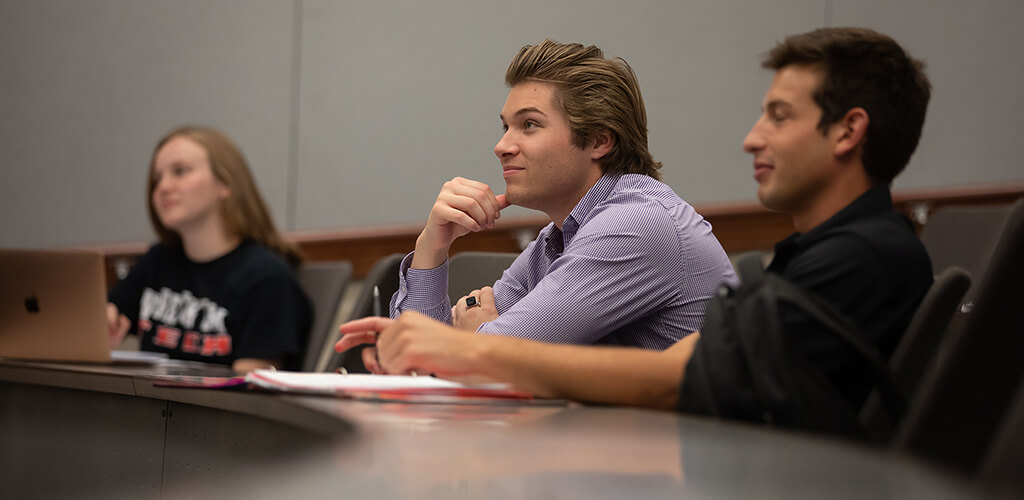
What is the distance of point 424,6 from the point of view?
2287mm

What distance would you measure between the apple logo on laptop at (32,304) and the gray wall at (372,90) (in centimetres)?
91

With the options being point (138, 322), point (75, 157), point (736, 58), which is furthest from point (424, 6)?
point (75, 157)

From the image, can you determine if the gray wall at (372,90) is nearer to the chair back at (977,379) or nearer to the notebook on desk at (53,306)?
the chair back at (977,379)

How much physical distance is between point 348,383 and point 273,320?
151 centimetres

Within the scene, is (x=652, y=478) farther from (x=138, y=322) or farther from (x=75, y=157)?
(x=75, y=157)

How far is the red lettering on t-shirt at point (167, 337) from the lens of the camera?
263 cm

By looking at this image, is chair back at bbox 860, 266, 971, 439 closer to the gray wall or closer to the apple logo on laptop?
the gray wall

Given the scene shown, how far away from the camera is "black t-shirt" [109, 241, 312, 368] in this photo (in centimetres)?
254

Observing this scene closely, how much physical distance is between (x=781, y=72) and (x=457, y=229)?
2.31 feet

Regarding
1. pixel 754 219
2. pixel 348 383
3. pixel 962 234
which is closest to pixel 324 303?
pixel 754 219

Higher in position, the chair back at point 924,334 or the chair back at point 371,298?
the chair back at point 924,334

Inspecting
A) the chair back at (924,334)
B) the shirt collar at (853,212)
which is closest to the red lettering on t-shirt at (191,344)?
the shirt collar at (853,212)

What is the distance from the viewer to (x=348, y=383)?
1.09 metres

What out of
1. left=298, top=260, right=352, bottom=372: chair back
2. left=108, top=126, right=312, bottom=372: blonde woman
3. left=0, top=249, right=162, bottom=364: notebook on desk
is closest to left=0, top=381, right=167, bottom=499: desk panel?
left=0, top=249, right=162, bottom=364: notebook on desk
